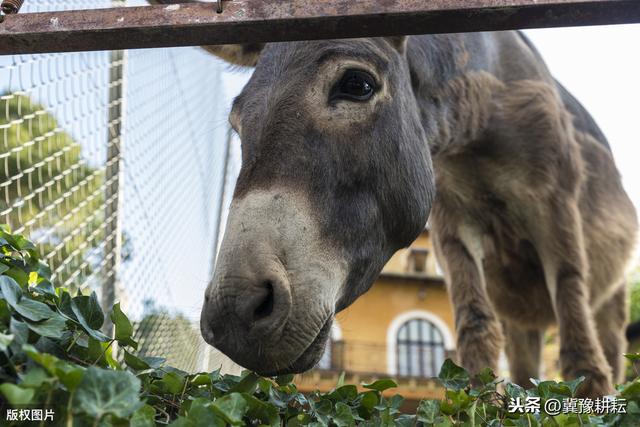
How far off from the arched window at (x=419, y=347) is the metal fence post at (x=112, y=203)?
21534mm

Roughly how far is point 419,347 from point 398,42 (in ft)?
76.5

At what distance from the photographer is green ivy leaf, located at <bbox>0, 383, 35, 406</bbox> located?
3.40 ft

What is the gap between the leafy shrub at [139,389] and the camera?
1.13 metres

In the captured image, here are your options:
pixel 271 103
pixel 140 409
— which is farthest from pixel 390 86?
pixel 140 409

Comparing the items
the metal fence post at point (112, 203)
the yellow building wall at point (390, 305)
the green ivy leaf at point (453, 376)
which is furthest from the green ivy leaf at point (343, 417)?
the yellow building wall at point (390, 305)

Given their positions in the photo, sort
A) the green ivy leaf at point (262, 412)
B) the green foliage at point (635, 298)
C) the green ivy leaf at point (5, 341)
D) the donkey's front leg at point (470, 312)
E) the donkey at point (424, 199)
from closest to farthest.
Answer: the green ivy leaf at point (5, 341)
the green ivy leaf at point (262, 412)
the donkey at point (424, 199)
the donkey's front leg at point (470, 312)
the green foliage at point (635, 298)

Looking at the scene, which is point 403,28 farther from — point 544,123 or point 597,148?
point 597,148

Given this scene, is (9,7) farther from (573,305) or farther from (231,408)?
(573,305)

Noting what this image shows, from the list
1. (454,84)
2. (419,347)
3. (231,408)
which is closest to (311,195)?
→ (231,408)

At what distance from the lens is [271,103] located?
2.34 meters

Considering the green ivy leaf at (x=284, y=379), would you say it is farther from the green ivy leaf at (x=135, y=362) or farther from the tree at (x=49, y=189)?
the tree at (x=49, y=189)

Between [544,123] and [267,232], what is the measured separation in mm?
2949

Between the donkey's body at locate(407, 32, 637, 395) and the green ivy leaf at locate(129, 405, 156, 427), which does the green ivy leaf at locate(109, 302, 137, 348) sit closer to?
the green ivy leaf at locate(129, 405, 156, 427)

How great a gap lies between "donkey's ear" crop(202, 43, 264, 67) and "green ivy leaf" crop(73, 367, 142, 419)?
2.45 m
